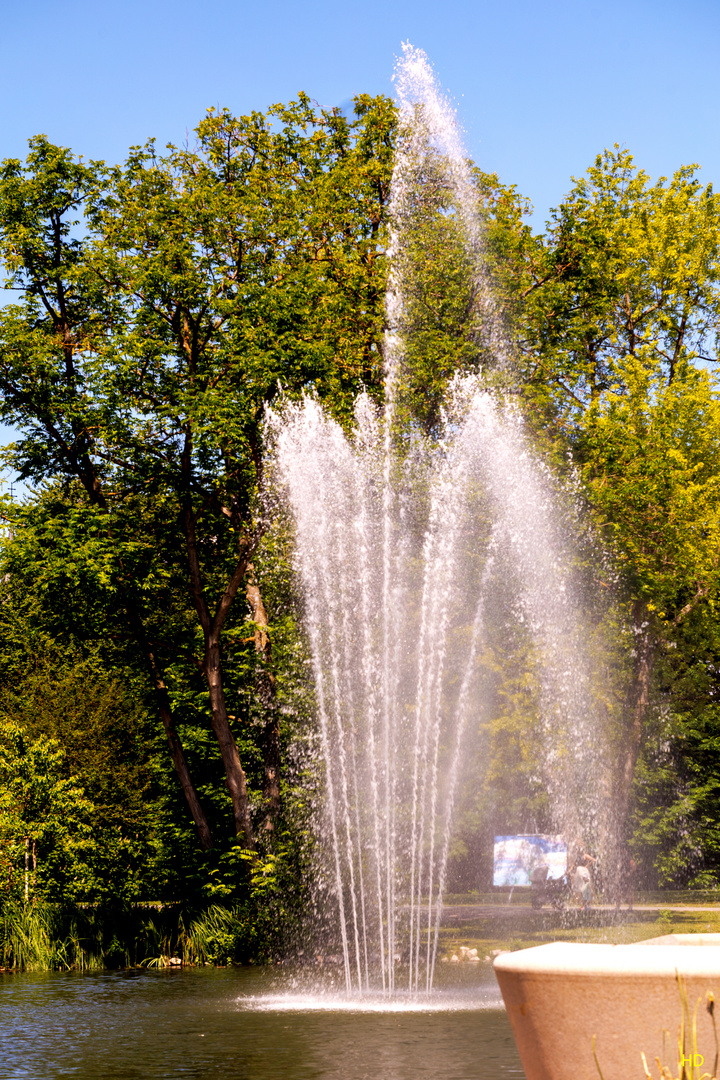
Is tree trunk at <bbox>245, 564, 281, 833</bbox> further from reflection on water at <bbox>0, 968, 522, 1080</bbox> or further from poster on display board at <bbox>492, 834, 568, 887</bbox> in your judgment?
poster on display board at <bbox>492, 834, 568, 887</bbox>

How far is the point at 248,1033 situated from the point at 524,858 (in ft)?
65.3

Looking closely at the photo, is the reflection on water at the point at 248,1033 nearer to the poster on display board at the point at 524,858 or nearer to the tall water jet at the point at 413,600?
the tall water jet at the point at 413,600

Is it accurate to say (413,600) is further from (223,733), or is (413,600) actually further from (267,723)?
(223,733)

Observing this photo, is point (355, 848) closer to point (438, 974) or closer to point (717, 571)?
point (438, 974)

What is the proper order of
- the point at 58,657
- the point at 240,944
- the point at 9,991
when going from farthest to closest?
the point at 58,657, the point at 240,944, the point at 9,991

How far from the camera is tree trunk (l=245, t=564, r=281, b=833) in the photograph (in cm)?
2300

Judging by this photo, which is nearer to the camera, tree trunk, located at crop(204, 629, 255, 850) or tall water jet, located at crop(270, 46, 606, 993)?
tall water jet, located at crop(270, 46, 606, 993)

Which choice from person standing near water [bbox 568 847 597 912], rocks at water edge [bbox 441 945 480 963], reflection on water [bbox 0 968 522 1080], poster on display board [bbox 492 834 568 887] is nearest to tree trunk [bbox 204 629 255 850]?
rocks at water edge [bbox 441 945 480 963]

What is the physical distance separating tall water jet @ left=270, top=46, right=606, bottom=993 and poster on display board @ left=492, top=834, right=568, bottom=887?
1809mm

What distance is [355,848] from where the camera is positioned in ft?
65.7

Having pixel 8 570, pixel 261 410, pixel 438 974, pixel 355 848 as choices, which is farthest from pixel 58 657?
pixel 438 974

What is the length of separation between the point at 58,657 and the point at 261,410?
19.1m

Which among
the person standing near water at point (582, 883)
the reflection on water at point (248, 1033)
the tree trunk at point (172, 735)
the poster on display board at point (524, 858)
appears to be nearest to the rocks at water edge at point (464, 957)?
the reflection on water at point (248, 1033)

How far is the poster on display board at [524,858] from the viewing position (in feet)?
97.8
